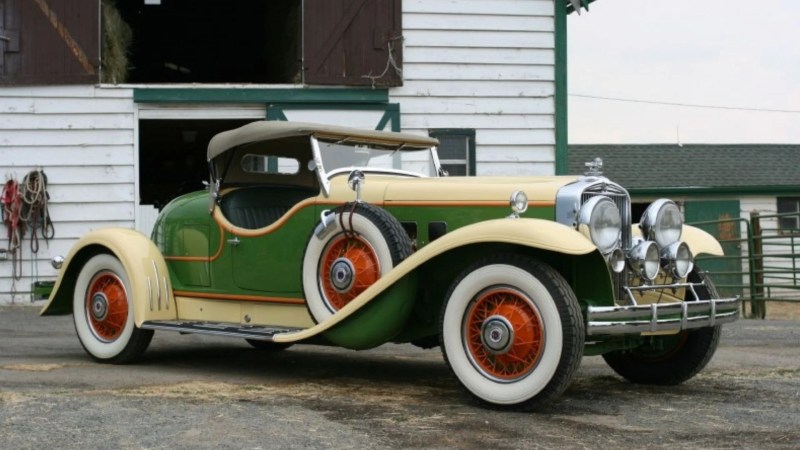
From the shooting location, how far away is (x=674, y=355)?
6484mm

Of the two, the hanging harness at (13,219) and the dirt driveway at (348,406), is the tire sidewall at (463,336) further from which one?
the hanging harness at (13,219)

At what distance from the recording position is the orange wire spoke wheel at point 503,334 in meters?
5.39

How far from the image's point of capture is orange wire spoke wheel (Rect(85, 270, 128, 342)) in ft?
24.7

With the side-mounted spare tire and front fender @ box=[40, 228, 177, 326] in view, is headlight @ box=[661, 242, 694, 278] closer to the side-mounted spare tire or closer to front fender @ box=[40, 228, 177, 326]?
the side-mounted spare tire

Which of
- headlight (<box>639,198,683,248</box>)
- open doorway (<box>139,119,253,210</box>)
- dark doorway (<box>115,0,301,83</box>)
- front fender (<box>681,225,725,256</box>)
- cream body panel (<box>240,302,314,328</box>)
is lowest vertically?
cream body panel (<box>240,302,314,328</box>)

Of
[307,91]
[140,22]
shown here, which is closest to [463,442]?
[307,91]

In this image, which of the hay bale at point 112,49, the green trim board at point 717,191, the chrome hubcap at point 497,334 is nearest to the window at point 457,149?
the hay bale at point 112,49

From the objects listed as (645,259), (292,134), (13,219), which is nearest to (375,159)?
(292,134)

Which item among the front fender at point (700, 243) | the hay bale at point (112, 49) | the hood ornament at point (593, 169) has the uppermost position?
the hay bale at point (112, 49)

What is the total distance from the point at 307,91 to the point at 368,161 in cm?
627

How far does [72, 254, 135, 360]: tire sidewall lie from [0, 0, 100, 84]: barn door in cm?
598

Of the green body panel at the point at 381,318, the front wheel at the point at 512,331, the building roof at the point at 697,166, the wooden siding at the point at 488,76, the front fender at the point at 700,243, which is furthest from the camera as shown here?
the building roof at the point at 697,166

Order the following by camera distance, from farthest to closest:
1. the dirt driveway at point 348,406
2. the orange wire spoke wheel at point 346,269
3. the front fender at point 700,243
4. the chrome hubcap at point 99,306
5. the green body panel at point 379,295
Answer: the chrome hubcap at point 99,306 < the front fender at point 700,243 < the orange wire spoke wheel at point 346,269 < the green body panel at point 379,295 < the dirt driveway at point 348,406

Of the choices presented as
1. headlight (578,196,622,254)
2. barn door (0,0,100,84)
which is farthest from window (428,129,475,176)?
headlight (578,196,622,254)
